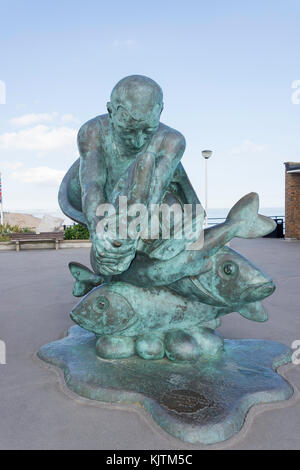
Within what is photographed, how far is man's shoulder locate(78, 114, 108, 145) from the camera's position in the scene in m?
2.83

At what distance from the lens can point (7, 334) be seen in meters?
3.90

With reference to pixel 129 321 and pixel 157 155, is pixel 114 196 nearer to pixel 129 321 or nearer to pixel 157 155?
pixel 157 155

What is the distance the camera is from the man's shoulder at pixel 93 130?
2.83 metres

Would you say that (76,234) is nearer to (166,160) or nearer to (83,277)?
(83,277)

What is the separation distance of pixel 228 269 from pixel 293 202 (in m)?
12.3

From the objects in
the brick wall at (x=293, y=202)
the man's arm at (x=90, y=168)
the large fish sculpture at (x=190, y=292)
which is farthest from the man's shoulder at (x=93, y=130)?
the brick wall at (x=293, y=202)

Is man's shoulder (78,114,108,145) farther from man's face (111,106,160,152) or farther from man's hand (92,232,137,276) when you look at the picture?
man's hand (92,232,137,276)

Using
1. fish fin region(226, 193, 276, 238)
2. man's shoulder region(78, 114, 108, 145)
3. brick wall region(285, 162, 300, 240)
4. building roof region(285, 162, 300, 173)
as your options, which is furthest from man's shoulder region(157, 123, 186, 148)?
brick wall region(285, 162, 300, 240)

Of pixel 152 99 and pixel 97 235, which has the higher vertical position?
pixel 152 99

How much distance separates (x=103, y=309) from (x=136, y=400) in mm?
752

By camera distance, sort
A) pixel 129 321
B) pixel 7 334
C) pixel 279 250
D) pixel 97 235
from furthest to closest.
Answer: pixel 279 250
pixel 7 334
pixel 129 321
pixel 97 235
